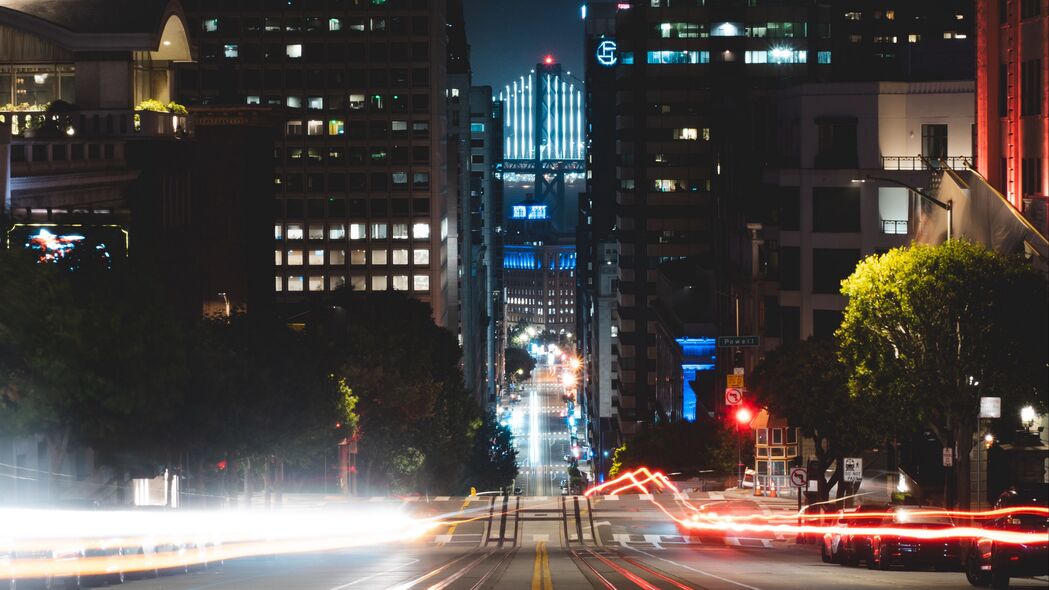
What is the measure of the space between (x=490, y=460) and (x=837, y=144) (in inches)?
3076

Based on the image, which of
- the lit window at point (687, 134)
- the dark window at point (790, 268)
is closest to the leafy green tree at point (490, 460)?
the lit window at point (687, 134)

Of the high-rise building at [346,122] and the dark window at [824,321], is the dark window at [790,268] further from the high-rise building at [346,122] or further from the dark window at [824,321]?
the high-rise building at [346,122]

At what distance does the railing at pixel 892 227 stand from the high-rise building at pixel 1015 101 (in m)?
28.1

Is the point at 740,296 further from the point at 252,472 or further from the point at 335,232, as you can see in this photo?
the point at 335,232

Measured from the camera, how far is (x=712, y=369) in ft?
471

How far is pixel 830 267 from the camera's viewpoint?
290 feet

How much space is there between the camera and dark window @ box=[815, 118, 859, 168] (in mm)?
89938

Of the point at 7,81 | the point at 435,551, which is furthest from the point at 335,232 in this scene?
the point at 435,551

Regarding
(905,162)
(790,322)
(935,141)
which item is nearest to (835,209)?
(905,162)

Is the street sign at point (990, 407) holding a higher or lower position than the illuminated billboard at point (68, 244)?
lower

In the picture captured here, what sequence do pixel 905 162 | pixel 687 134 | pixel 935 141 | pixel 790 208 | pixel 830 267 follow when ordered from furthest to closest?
pixel 687 134
pixel 790 208
pixel 905 162
pixel 935 141
pixel 830 267

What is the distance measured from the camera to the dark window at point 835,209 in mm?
87938

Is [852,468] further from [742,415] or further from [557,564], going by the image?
[742,415]

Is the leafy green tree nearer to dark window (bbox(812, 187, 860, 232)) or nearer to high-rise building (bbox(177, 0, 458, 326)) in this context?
high-rise building (bbox(177, 0, 458, 326))
